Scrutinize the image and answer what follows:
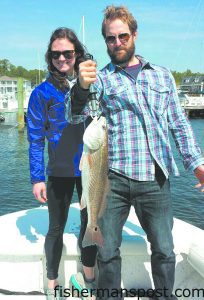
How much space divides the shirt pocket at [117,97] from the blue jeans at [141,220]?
2.00 feet

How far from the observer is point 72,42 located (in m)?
3.68

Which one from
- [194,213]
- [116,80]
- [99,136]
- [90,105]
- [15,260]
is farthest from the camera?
[194,213]

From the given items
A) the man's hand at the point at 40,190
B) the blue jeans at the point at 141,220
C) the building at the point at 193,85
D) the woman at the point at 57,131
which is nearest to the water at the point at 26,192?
the blue jeans at the point at 141,220

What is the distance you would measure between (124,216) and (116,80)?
4.24ft

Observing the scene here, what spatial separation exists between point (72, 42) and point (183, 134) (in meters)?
1.43

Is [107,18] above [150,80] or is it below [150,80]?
above

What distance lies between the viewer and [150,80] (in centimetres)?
349

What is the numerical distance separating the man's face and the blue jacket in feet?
2.25

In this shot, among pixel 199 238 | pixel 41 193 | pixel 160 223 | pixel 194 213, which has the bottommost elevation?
pixel 194 213

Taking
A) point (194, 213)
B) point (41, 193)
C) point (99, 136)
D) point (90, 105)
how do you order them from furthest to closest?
point (194, 213)
point (41, 193)
point (90, 105)
point (99, 136)

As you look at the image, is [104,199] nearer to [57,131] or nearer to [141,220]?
[141,220]

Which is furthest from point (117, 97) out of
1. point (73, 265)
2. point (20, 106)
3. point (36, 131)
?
point (20, 106)

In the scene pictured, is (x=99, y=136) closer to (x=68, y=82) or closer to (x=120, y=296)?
(x=68, y=82)

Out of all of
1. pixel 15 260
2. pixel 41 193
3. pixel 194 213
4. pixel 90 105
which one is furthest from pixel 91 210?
pixel 194 213
